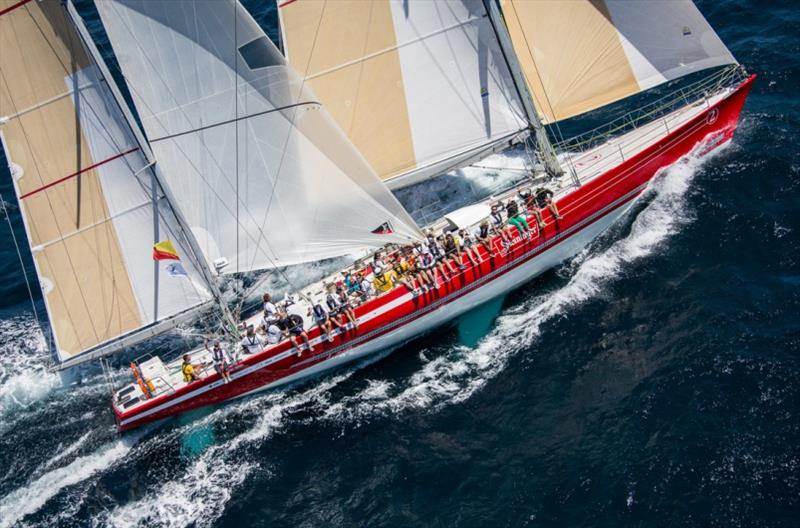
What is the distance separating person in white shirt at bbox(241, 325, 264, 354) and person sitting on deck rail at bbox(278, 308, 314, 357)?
911 millimetres

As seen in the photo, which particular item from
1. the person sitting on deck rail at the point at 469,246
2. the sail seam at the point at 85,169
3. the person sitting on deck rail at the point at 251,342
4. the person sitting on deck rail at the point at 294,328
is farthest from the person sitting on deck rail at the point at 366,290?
the sail seam at the point at 85,169

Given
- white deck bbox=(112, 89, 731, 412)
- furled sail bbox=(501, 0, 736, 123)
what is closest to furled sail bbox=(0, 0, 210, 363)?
white deck bbox=(112, 89, 731, 412)

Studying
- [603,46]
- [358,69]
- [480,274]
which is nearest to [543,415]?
[480,274]

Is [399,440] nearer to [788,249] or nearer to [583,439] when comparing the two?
[583,439]

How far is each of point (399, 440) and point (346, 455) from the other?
1804 mm

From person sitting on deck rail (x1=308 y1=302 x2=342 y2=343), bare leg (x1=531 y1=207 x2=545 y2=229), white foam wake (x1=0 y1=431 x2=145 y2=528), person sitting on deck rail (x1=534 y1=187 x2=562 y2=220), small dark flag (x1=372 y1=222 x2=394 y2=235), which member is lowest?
white foam wake (x1=0 y1=431 x2=145 y2=528)

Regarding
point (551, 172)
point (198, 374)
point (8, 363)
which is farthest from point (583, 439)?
point (8, 363)

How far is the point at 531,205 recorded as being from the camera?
30.0m

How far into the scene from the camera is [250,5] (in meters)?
45.3

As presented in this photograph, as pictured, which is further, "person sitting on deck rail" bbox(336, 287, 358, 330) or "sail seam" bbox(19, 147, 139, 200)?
"person sitting on deck rail" bbox(336, 287, 358, 330)

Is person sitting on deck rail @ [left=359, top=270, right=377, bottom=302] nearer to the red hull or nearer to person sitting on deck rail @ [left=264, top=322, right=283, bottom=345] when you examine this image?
the red hull

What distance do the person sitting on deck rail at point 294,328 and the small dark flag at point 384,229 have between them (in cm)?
416

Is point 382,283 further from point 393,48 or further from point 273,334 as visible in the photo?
point 393,48

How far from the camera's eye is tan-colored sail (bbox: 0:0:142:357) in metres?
22.9
